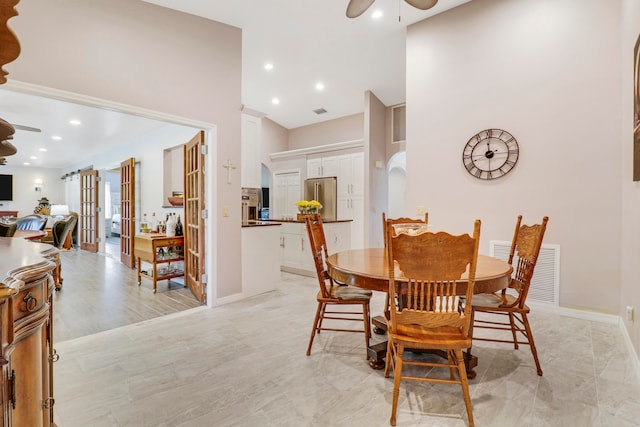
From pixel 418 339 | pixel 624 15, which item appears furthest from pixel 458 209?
pixel 418 339

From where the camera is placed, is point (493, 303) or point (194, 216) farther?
point (194, 216)

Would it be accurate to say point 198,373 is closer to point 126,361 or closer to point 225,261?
point 126,361

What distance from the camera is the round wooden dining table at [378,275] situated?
174 cm

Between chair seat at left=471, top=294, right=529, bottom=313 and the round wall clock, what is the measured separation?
1825mm

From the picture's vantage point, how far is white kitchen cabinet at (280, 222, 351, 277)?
16.9ft

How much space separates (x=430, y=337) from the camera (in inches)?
64.8

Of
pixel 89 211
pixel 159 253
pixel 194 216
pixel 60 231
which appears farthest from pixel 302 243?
pixel 89 211

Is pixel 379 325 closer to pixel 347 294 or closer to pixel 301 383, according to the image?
pixel 347 294

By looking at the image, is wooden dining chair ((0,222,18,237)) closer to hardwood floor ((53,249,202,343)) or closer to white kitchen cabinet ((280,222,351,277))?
hardwood floor ((53,249,202,343))

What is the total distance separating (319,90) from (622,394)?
5923 mm

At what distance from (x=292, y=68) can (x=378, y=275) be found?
473 centimetres

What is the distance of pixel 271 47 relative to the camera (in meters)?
4.70

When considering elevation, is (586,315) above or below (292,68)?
below

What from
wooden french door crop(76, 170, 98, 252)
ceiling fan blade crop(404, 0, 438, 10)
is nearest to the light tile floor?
ceiling fan blade crop(404, 0, 438, 10)
